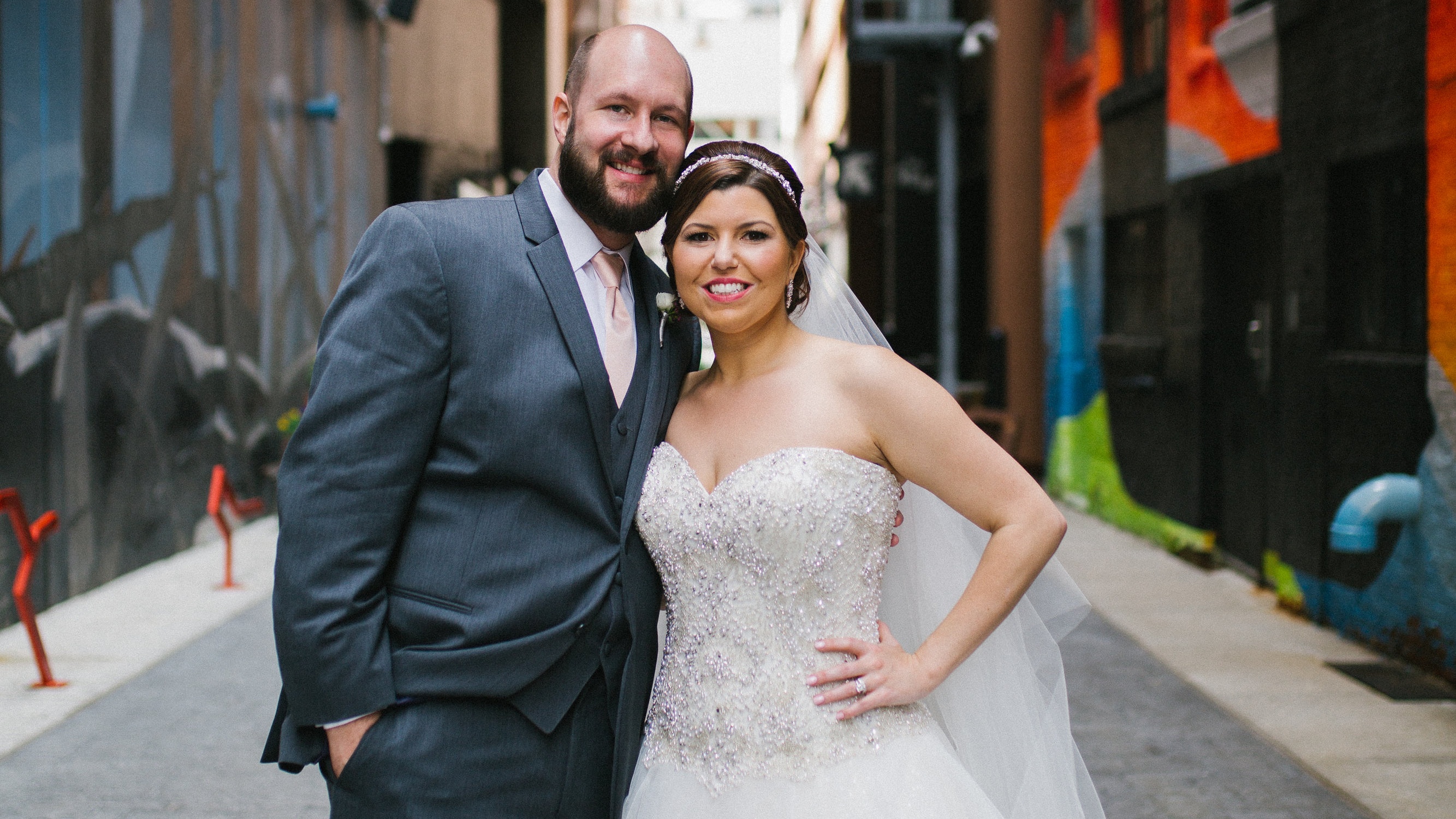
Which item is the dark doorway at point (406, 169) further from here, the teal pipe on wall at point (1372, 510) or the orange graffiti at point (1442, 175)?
the teal pipe on wall at point (1372, 510)

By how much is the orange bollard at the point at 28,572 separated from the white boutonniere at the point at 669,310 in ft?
12.9

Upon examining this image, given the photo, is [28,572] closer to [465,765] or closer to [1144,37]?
[465,765]

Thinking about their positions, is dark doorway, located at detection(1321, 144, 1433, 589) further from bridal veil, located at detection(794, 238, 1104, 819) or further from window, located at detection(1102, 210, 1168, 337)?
bridal veil, located at detection(794, 238, 1104, 819)

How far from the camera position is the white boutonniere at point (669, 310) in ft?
8.38

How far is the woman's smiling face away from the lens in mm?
2404

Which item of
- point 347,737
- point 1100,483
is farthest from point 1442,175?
point 1100,483

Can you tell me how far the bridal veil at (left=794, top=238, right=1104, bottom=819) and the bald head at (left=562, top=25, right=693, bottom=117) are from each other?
20.0 inches

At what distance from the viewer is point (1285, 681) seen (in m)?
5.69

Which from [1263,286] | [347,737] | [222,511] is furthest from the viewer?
[1263,286]

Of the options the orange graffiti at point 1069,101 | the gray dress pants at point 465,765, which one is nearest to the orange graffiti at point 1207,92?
the orange graffiti at point 1069,101

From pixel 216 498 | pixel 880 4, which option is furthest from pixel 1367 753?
pixel 880 4

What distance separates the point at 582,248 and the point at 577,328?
22 cm

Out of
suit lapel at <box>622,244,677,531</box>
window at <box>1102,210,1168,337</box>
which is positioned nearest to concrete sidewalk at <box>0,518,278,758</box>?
suit lapel at <box>622,244,677,531</box>

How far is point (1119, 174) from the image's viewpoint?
→ 1080 cm
